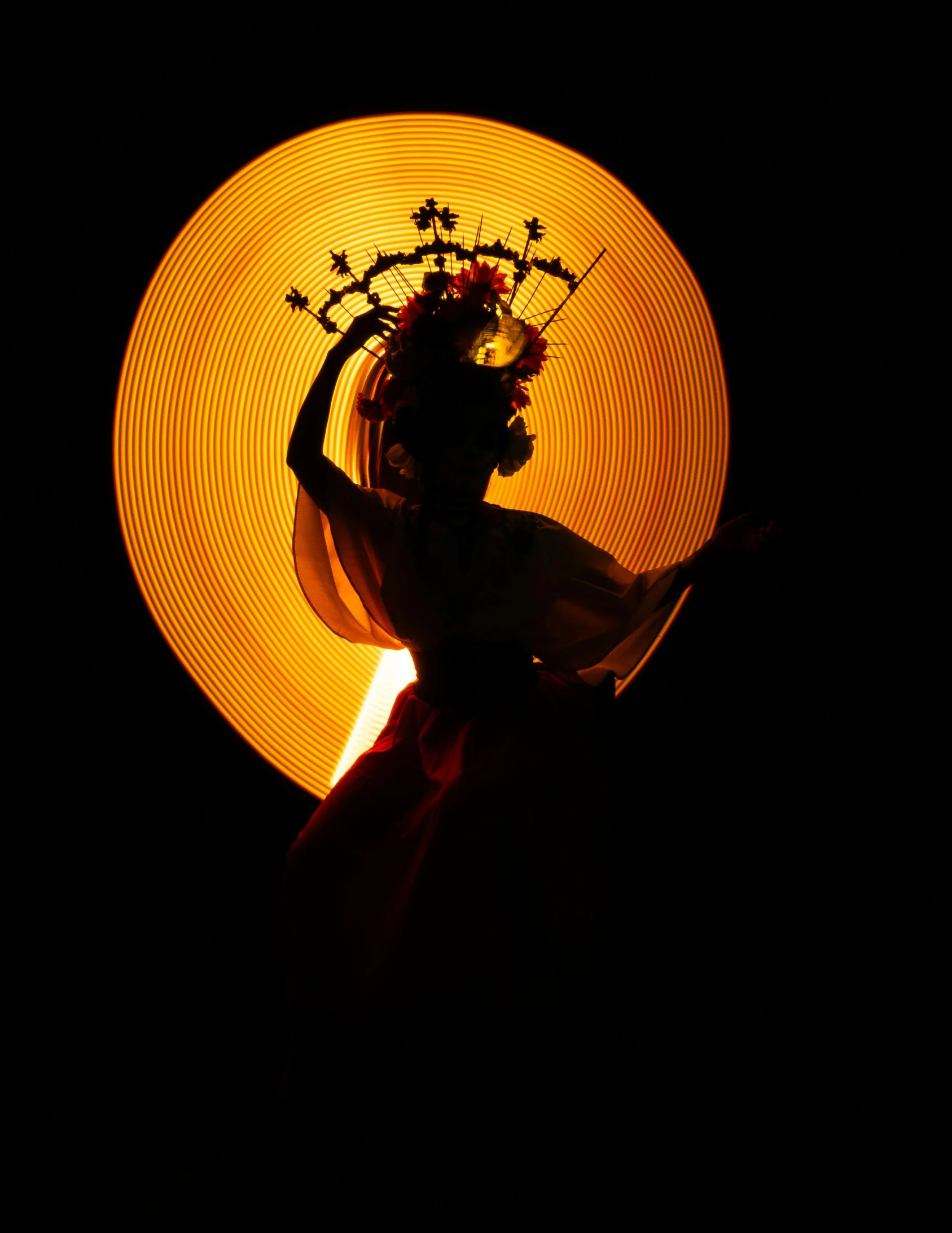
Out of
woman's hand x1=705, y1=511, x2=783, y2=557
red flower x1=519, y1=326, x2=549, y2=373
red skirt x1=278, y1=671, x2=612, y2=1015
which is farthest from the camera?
red flower x1=519, y1=326, x2=549, y2=373

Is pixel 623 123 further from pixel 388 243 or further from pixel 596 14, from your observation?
pixel 388 243

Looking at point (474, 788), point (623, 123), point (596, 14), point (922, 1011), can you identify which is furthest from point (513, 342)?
point (922, 1011)

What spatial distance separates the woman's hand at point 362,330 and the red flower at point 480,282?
144 mm

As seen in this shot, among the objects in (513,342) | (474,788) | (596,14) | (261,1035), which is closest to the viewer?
(474,788)

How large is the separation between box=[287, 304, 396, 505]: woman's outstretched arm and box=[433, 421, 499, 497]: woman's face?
20 cm

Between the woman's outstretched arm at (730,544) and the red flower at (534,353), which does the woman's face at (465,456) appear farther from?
the woman's outstretched arm at (730,544)

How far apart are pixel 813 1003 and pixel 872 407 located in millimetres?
1507

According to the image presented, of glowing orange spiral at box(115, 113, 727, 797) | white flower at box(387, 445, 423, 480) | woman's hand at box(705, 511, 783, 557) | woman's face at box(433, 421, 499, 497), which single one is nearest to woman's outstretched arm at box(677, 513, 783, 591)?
woman's hand at box(705, 511, 783, 557)

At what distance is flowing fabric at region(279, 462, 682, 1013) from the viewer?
52.5 inches

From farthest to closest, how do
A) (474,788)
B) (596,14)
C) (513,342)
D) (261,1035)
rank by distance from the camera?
1. (596,14)
2. (261,1035)
3. (513,342)
4. (474,788)

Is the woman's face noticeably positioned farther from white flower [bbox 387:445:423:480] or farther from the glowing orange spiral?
the glowing orange spiral

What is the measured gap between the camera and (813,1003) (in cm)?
195

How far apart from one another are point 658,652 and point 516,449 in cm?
51

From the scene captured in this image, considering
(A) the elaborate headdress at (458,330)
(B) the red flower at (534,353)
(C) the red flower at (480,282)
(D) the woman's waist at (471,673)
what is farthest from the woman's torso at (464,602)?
(C) the red flower at (480,282)
